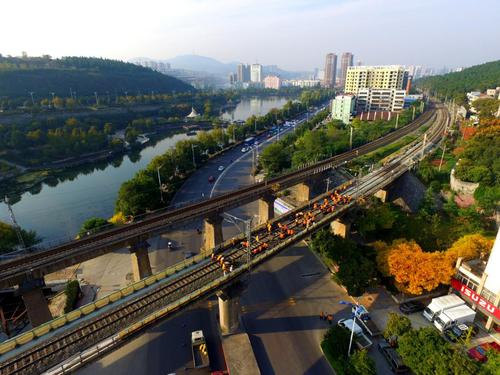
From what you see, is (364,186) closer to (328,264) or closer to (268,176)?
(328,264)

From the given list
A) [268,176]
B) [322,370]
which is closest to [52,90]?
[268,176]

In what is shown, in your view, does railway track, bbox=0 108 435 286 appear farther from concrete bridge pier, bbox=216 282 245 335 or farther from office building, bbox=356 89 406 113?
office building, bbox=356 89 406 113

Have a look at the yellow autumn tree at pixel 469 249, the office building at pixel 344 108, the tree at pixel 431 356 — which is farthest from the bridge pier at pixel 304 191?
the office building at pixel 344 108

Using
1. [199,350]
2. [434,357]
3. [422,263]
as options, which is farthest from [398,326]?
[199,350]

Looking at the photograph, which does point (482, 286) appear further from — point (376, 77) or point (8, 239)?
point (376, 77)

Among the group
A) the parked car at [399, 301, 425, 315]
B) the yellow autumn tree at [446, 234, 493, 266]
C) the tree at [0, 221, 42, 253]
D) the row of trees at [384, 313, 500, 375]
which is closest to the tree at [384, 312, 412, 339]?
the row of trees at [384, 313, 500, 375]

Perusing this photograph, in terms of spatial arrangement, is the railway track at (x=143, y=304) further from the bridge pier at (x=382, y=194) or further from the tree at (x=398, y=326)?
the bridge pier at (x=382, y=194)
